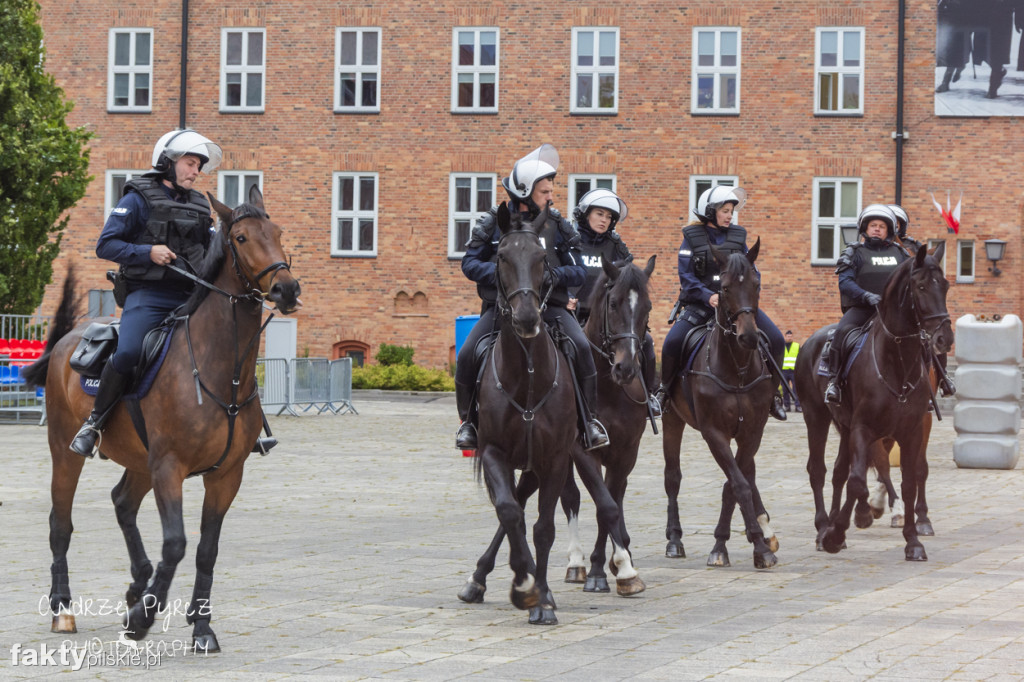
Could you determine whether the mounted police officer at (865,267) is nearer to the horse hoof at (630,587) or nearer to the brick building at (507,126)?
the horse hoof at (630,587)

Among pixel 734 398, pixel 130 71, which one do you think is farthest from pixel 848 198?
pixel 734 398

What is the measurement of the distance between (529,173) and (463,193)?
2968cm

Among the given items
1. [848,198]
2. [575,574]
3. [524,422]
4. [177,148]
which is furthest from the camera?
[848,198]

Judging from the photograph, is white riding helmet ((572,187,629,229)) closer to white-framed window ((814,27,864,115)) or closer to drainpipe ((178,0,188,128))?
white-framed window ((814,27,864,115))

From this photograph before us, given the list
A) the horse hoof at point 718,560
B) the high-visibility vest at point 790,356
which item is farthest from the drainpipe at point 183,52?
the horse hoof at point 718,560

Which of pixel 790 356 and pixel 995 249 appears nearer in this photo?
pixel 790 356

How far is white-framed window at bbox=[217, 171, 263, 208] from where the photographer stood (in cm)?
3875

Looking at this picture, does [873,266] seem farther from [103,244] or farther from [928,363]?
[103,244]

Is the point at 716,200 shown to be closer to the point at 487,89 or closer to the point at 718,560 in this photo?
the point at 718,560

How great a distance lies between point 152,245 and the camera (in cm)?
789

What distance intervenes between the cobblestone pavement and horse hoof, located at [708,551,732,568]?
125 millimetres

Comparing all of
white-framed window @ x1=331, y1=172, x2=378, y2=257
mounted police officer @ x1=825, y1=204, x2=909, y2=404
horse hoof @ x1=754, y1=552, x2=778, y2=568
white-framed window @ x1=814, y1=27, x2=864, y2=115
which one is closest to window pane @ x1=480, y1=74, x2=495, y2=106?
white-framed window @ x1=331, y1=172, x2=378, y2=257

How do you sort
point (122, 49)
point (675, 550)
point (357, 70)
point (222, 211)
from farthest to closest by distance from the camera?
1. point (122, 49)
2. point (357, 70)
3. point (675, 550)
4. point (222, 211)

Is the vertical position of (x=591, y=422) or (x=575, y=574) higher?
(x=591, y=422)
